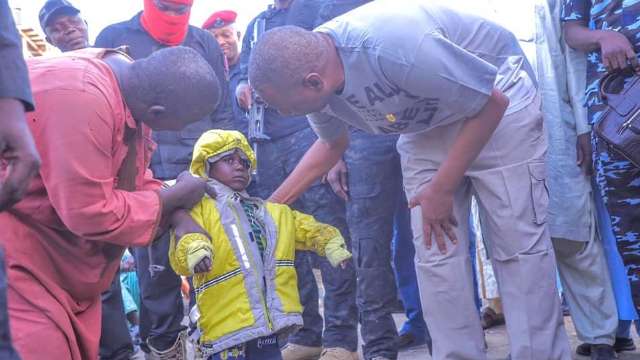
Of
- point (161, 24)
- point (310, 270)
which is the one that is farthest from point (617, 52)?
point (161, 24)

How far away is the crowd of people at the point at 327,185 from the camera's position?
104 inches

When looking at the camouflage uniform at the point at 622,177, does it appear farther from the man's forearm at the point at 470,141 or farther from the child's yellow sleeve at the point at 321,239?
the child's yellow sleeve at the point at 321,239

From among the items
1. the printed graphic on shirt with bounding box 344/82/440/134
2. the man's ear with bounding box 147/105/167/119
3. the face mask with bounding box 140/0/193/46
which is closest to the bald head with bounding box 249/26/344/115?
the printed graphic on shirt with bounding box 344/82/440/134

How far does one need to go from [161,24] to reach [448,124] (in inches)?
82.5

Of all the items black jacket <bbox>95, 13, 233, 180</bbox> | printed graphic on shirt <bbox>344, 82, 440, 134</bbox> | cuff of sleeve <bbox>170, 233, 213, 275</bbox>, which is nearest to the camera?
printed graphic on shirt <bbox>344, 82, 440, 134</bbox>

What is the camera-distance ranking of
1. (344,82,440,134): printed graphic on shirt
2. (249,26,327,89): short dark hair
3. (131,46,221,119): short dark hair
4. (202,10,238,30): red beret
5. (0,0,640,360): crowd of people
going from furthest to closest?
(202,10,238,30): red beret, (344,82,440,134): printed graphic on shirt, (249,26,327,89): short dark hair, (131,46,221,119): short dark hair, (0,0,640,360): crowd of people

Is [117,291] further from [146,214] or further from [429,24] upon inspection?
Result: [429,24]

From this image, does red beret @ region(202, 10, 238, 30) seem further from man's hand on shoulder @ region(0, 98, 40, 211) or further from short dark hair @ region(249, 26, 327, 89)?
man's hand on shoulder @ region(0, 98, 40, 211)

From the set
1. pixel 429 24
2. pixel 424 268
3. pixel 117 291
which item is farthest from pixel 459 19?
pixel 117 291

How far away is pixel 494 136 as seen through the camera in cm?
332

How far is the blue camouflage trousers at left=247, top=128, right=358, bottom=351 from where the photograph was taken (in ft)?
13.9

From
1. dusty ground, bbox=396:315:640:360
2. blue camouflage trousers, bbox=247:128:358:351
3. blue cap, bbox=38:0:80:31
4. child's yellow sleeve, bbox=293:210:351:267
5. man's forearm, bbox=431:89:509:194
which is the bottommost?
dusty ground, bbox=396:315:640:360

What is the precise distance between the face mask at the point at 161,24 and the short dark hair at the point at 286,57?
6.22 ft

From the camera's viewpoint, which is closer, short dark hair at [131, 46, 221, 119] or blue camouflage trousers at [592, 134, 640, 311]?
short dark hair at [131, 46, 221, 119]
